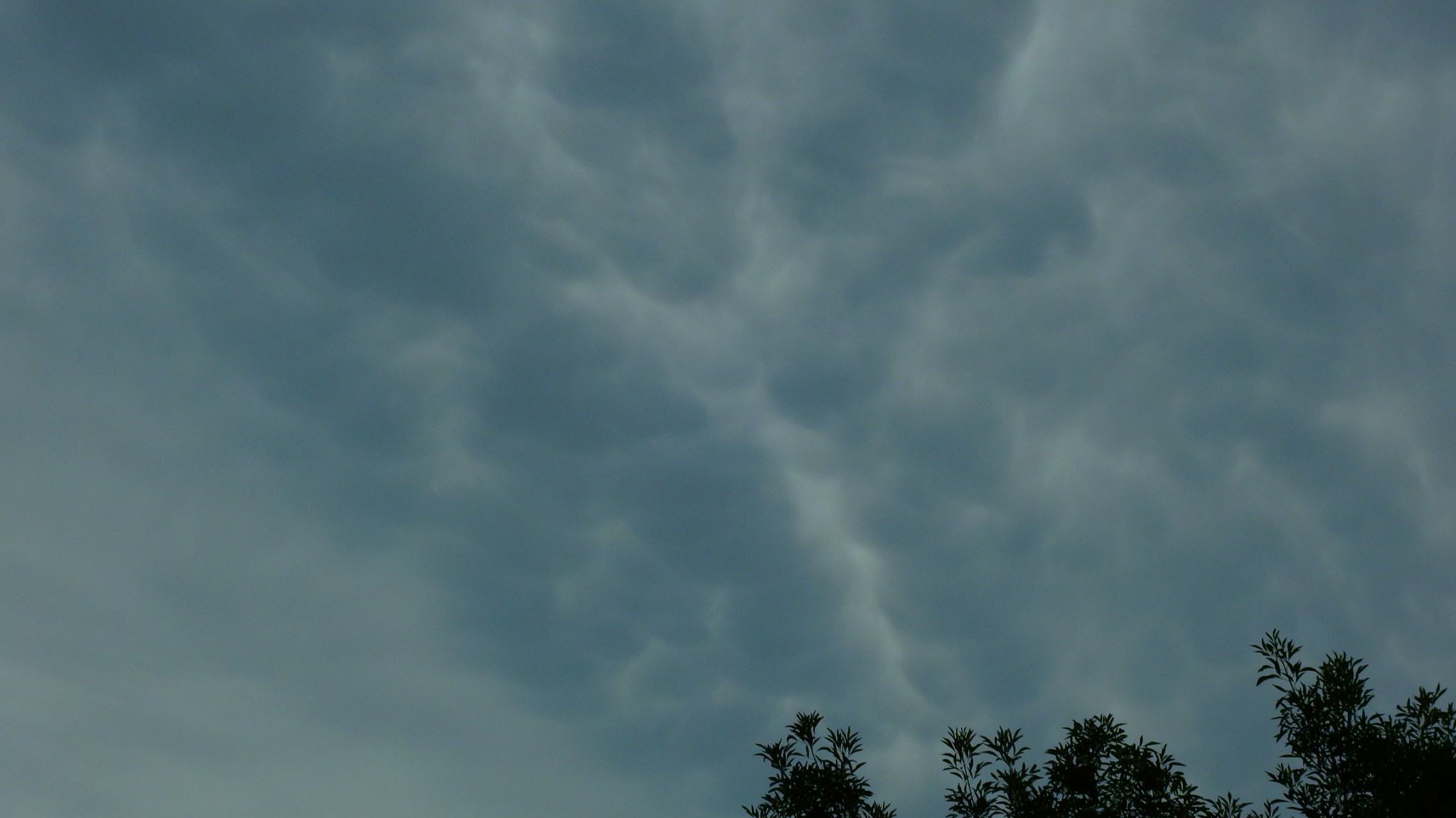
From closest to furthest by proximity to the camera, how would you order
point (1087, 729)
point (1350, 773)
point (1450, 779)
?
point (1450, 779), point (1350, 773), point (1087, 729)

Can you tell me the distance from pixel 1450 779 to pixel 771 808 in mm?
14646

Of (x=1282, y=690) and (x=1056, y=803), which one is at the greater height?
(x=1282, y=690)

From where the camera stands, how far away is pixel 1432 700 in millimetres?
22125

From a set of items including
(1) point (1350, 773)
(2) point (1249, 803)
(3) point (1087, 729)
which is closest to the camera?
(1) point (1350, 773)

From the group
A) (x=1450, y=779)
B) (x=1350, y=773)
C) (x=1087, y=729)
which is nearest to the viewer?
(x=1450, y=779)

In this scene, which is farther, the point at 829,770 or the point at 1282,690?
A: the point at 829,770

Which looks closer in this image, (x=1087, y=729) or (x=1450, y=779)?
(x=1450, y=779)

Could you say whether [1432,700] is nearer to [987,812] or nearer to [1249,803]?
[1249,803]

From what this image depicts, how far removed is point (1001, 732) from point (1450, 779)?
9.18m

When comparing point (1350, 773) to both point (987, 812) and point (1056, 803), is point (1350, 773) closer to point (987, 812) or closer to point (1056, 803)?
point (1056, 803)

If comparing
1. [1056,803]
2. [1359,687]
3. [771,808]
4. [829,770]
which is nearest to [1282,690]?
[1359,687]

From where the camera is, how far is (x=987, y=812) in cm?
2431

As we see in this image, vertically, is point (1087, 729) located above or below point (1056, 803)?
above

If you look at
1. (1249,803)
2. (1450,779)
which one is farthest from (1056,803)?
(1450,779)
